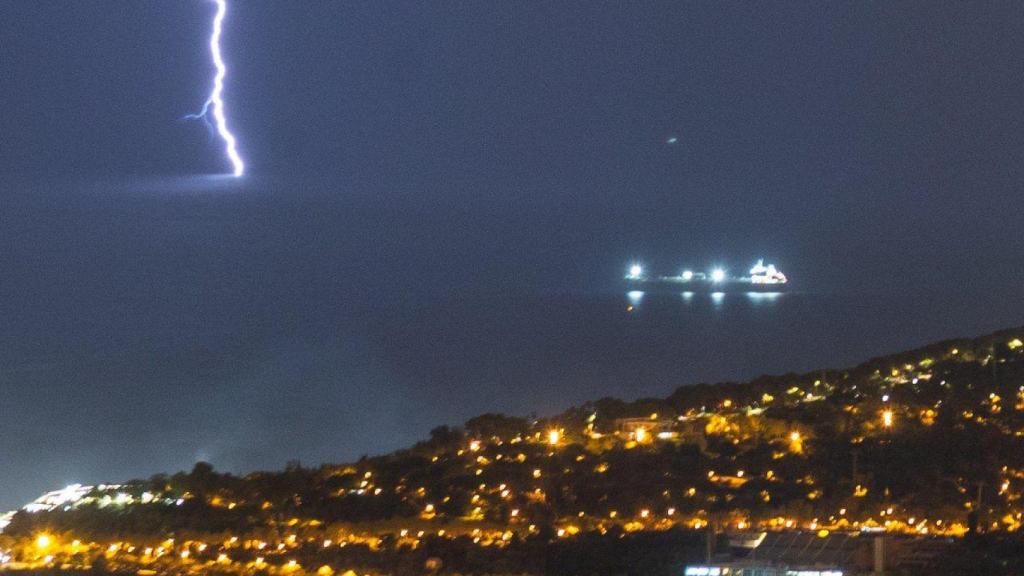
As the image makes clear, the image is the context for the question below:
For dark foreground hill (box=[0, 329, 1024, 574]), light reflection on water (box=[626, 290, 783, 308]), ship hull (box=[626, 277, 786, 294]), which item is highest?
ship hull (box=[626, 277, 786, 294])

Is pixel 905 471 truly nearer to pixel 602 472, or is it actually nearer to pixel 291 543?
pixel 602 472

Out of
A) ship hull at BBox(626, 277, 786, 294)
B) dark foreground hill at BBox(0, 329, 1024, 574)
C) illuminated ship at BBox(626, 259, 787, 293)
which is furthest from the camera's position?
illuminated ship at BBox(626, 259, 787, 293)

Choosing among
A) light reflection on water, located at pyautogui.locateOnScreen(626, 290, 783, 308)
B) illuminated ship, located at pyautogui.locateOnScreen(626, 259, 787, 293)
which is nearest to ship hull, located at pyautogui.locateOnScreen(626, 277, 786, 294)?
illuminated ship, located at pyautogui.locateOnScreen(626, 259, 787, 293)

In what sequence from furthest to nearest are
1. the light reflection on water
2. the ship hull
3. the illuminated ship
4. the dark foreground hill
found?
the illuminated ship
the ship hull
the light reflection on water
the dark foreground hill

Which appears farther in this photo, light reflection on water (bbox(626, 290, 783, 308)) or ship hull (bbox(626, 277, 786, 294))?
ship hull (bbox(626, 277, 786, 294))

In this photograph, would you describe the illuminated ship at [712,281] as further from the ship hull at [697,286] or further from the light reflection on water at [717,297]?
the light reflection on water at [717,297]

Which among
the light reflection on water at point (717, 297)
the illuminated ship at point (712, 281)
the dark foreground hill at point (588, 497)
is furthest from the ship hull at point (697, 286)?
the dark foreground hill at point (588, 497)

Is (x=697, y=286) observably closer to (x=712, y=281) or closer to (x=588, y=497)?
(x=712, y=281)

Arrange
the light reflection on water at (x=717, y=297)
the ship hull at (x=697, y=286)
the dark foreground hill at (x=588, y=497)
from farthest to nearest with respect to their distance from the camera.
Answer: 1. the ship hull at (x=697, y=286)
2. the light reflection on water at (x=717, y=297)
3. the dark foreground hill at (x=588, y=497)

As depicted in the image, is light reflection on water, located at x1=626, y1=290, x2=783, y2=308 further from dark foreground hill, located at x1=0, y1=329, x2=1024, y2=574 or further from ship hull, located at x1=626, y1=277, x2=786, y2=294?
dark foreground hill, located at x1=0, y1=329, x2=1024, y2=574
